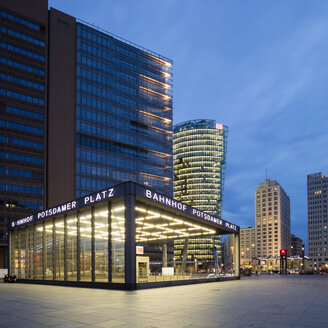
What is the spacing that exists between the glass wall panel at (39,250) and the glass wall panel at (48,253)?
1.31 m

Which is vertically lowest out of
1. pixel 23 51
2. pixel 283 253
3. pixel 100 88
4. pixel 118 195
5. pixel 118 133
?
pixel 283 253

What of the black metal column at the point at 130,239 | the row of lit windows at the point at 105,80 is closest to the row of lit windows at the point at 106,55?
the row of lit windows at the point at 105,80

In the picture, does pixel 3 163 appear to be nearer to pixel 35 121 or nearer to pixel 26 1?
pixel 35 121

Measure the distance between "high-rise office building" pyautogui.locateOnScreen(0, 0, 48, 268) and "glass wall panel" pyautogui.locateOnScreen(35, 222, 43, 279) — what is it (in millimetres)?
51348

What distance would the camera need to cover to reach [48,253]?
1770 inches

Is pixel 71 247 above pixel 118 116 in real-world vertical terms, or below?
below

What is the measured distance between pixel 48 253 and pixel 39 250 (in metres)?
2.67

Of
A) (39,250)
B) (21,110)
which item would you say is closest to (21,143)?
(21,110)

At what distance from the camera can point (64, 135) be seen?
107562 millimetres

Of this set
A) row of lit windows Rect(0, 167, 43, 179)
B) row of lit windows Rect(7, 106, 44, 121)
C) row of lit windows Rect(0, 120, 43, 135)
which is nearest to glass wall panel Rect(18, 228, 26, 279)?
row of lit windows Rect(0, 167, 43, 179)

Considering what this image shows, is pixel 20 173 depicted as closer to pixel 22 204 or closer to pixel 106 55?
pixel 22 204

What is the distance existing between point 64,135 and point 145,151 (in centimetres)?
3089

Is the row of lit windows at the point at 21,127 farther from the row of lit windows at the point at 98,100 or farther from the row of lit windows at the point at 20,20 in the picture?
the row of lit windows at the point at 20,20

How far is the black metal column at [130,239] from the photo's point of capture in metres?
31.2
